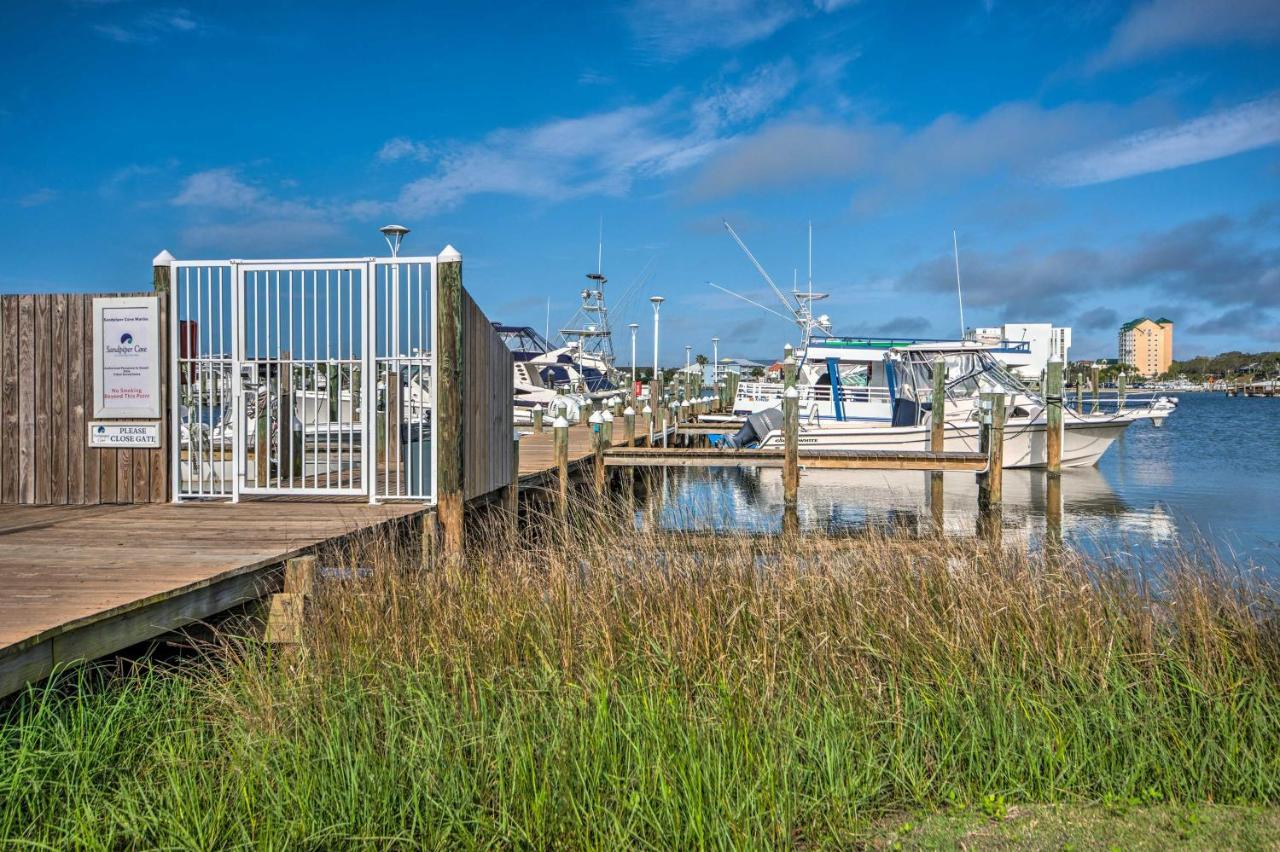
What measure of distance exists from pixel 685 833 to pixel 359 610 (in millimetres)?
2721

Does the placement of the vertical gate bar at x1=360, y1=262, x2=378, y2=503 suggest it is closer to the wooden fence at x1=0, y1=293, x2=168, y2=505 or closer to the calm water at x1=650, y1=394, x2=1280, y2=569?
the wooden fence at x1=0, y1=293, x2=168, y2=505

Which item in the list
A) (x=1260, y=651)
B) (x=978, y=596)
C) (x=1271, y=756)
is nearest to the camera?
(x=1271, y=756)

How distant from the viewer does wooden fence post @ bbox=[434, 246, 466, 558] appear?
26.5 ft

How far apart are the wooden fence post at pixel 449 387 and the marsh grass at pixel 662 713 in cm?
174

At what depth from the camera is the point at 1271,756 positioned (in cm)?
448

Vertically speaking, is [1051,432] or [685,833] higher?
[1051,432]

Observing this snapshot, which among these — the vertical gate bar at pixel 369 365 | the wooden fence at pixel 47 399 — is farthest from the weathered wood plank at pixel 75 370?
the vertical gate bar at pixel 369 365

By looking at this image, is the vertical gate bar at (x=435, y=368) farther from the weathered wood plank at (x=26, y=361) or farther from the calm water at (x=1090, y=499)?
the calm water at (x=1090, y=499)

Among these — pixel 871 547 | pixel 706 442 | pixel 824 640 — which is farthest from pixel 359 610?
pixel 706 442

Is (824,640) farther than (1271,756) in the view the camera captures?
Yes

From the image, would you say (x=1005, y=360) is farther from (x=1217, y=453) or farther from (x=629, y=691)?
(x=629, y=691)

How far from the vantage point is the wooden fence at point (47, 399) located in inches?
330

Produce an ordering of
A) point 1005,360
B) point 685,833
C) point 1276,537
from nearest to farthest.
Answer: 1. point 685,833
2. point 1276,537
3. point 1005,360

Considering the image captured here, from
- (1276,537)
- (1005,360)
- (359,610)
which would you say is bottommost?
(1276,537)
